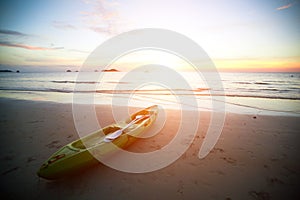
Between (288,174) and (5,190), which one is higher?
(288,174)

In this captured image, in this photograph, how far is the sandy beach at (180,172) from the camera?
3139mm

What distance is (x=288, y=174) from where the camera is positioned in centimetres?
363

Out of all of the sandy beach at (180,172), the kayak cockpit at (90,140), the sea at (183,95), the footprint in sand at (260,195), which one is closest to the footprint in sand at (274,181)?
the sandy beach at (180,172)

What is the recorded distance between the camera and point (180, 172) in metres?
3.78

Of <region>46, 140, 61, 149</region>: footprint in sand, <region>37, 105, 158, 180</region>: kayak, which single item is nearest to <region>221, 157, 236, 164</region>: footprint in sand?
<region>37, 105, 158, 180</region>: kayak

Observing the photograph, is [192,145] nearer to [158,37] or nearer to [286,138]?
[286,138]

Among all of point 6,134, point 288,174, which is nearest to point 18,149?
point 6,134

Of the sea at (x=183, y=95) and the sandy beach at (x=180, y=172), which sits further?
the sea at (x=183, y=95)

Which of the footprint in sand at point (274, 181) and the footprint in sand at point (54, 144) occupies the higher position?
the footprint in sand at point (274, 181)

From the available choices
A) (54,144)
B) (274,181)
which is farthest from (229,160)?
(54,144)

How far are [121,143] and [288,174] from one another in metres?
4.38

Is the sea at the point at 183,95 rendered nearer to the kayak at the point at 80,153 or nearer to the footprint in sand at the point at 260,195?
the kayak at the point at 80,153

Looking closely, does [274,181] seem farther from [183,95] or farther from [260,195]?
[183,95]

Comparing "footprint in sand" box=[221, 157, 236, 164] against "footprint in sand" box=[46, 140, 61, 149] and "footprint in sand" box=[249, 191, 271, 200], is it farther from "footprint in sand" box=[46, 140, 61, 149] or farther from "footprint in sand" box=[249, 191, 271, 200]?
"footprint in sand" box=[46, 140, 61, 149]
